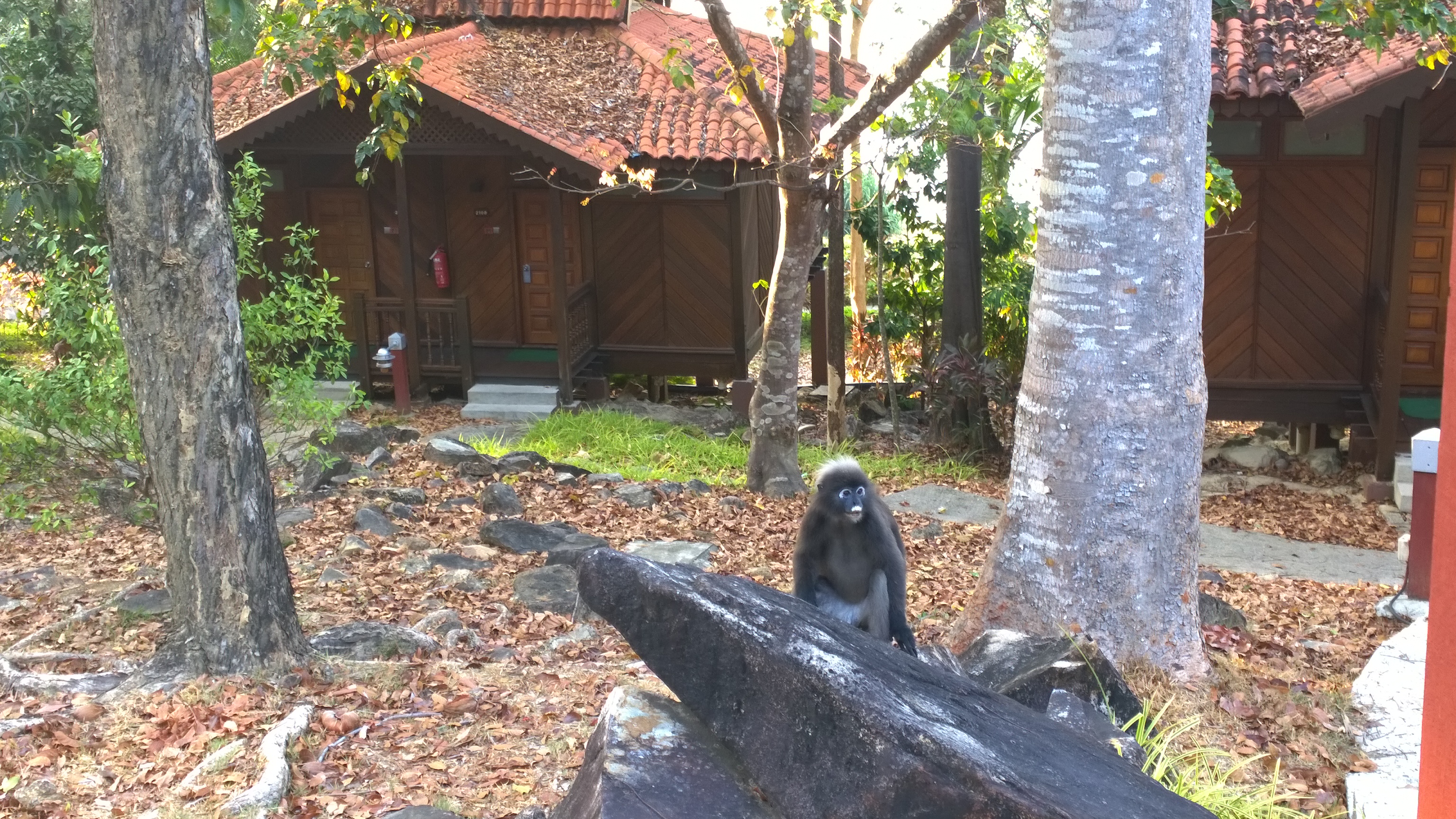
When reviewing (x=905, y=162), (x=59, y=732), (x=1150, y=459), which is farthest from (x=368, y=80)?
(x=1150, y=459)

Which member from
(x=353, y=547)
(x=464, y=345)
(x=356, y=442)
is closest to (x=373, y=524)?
(x=353, y=547)

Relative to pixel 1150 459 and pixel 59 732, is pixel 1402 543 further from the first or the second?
pixel 59 732

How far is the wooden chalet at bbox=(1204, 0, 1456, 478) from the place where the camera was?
40.4 ft

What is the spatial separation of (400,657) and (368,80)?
18.3 feet

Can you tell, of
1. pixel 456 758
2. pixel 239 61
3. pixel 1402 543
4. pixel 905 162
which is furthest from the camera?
pixel 239 61

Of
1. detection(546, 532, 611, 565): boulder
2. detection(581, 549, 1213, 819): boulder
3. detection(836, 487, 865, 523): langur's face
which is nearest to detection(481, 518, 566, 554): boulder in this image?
detection(546, 532, 611, 565): boulder

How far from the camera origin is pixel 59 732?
4.84 m

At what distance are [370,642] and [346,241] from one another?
40.1ft

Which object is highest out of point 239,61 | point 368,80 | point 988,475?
point 239,61

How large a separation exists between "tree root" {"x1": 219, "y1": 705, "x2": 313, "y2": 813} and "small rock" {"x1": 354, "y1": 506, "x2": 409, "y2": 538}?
394 centimetres

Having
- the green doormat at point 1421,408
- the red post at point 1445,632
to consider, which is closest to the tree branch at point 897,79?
the red post at point 1445,632

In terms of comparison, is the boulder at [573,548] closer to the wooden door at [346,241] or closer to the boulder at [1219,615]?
the boulder at [1219,615]

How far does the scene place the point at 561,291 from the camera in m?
15.7

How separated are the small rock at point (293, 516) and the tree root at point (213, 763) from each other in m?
4.36
